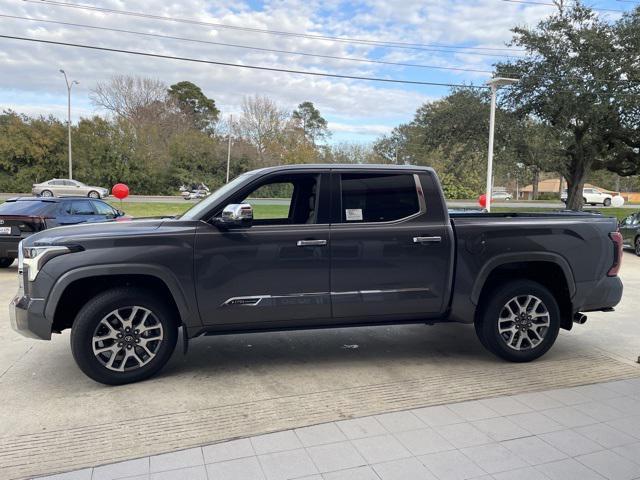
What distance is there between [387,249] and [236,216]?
141cm

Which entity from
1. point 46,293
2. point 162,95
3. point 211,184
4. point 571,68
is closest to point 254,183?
point 46,293

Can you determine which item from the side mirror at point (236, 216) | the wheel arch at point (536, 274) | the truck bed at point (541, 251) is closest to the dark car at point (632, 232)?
the truck bed at point (541, 251)

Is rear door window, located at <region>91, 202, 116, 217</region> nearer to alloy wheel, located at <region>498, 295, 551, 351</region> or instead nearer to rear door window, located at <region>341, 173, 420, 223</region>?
rear door window, located at <region>341, 173, 420, 223</region>

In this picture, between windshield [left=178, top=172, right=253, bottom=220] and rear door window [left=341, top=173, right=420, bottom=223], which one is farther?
rear door window [left=341, top=173, right=420, bottom=223]

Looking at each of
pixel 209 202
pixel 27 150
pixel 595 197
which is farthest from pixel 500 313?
pixel 27 150

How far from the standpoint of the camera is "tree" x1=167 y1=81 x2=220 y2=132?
60844mm

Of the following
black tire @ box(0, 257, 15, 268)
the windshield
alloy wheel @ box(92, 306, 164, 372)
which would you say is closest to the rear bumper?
the windshield

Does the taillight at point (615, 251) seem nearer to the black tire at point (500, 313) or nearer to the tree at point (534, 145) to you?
the black tire at point (500, 313)

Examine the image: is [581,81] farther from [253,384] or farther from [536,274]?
[253,384]

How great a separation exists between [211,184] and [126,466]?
4815 cm

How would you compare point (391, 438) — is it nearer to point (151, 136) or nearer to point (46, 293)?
point (46, 293)

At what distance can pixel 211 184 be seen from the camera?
49.6 metres

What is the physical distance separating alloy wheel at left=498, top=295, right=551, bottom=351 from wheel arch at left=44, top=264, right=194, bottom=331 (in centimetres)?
303

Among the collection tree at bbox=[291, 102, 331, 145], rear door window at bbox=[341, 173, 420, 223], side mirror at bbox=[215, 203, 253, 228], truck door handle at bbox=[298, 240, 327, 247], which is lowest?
truck door handle at bbox=[298, 240, 327, 247]
